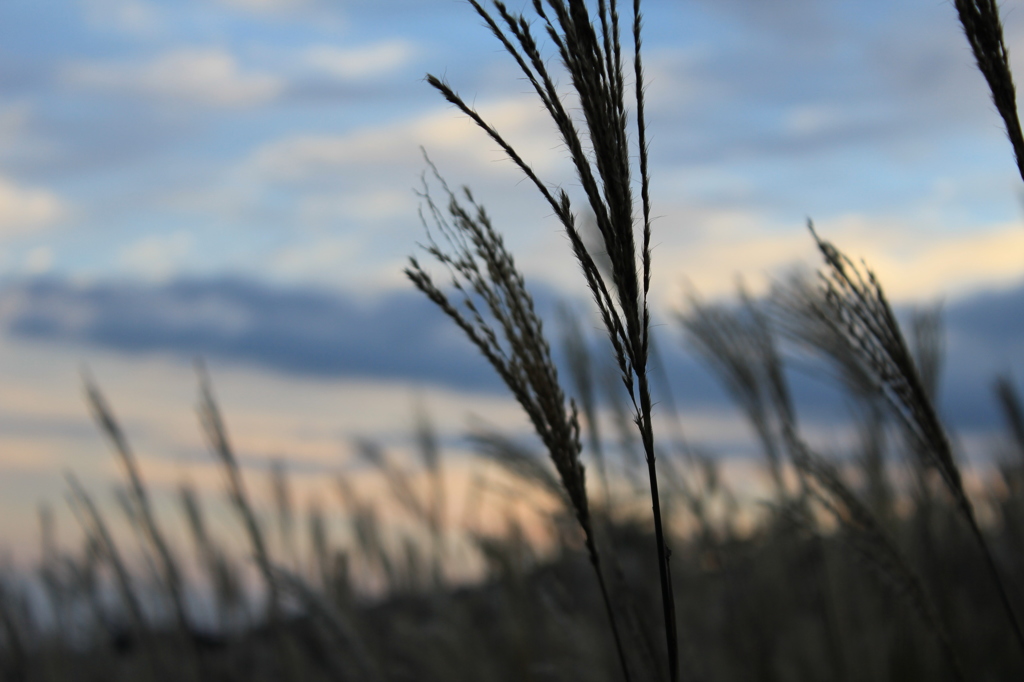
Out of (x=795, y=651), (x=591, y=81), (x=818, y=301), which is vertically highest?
(x=591, y=81)

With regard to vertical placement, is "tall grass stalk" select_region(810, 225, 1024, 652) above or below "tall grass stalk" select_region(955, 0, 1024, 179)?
below

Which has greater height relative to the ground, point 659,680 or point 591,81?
point 591,81

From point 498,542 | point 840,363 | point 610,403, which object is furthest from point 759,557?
point 840,363

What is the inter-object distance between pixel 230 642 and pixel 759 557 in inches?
144

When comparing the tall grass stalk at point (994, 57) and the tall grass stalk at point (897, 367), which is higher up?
the tall grass stalk at point (994, 57)

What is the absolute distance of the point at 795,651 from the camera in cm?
399

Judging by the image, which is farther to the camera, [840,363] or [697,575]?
[697,575]

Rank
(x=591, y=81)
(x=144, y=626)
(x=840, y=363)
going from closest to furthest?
(x=591, y=81)
(x=840, y=363)
(x=144, y=626)

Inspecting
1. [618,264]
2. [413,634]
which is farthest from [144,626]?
[618,264]

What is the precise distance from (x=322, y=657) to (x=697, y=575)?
13.8 feet

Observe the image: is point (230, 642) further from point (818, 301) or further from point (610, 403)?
point (818, 301)

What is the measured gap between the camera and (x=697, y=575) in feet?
15.0

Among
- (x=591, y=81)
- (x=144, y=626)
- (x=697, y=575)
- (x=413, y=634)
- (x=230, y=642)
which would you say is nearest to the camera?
(x=591, y=81)

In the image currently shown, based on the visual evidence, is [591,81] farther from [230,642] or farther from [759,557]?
[230,642]
